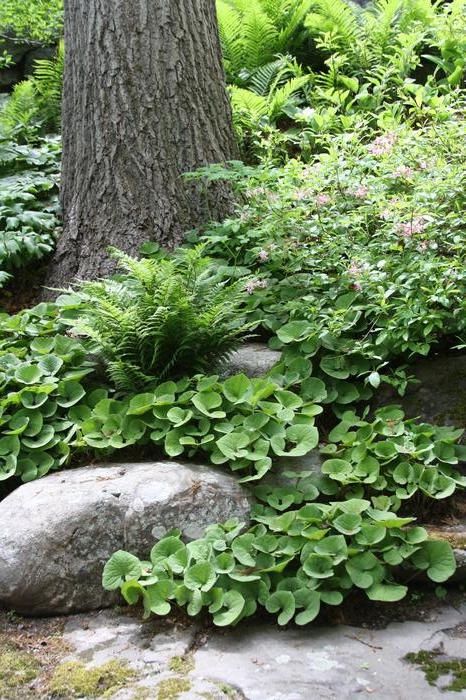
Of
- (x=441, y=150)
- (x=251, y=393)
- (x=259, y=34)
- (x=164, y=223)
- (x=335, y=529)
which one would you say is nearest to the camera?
(x=335, y=529)

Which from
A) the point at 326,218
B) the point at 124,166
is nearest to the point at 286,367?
the point at 326,218

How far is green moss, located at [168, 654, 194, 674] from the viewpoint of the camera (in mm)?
2555

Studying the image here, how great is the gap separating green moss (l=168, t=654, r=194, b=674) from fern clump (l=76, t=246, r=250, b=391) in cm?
154

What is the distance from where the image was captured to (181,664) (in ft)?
8.50

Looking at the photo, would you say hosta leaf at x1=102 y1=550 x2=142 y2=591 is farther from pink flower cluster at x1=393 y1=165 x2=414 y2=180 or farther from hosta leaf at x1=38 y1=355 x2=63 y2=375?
pink flower cluster at x1=393 y1=165 x2=414 y2=180

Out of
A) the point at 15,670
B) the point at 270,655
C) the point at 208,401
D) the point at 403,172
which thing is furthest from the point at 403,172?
the point at 15,670

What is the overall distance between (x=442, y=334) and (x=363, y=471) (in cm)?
111

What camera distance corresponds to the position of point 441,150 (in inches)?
168

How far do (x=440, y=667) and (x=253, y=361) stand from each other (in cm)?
207

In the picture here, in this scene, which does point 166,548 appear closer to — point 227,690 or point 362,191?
point 227,690

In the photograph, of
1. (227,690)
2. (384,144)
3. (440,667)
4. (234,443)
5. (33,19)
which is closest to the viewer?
(227,690)

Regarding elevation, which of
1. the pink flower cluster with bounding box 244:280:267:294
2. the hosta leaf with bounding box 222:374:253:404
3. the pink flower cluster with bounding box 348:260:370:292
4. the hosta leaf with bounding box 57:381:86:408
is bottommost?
the hosta leaf with bounding box 57:381:86:408

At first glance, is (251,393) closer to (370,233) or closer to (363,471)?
(363,471)

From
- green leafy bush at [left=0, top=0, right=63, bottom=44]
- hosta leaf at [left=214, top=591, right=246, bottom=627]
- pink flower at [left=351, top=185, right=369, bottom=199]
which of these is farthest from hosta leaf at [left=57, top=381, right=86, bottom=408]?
green leafy bush at [left=0, top=0, right=63, bottom=44]
